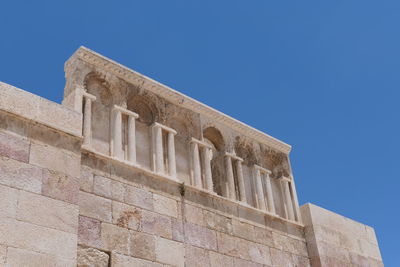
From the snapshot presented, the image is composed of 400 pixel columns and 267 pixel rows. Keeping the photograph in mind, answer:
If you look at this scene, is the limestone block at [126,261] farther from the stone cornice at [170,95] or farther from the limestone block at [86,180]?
the stone cornice at [170,95]

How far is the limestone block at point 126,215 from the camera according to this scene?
24.3 ft

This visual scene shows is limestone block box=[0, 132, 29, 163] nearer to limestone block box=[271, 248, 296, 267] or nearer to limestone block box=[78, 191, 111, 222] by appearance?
limestone block box=[78, 191, 111, 222]

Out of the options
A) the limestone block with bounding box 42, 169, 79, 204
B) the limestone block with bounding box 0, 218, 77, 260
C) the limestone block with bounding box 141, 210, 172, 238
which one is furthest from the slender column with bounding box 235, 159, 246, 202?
the limestone block with bounding box 0, 218, 77, 260

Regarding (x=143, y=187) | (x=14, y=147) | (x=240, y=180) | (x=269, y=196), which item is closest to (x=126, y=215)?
(x=143, y=187)

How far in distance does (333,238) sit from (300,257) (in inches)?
38.5

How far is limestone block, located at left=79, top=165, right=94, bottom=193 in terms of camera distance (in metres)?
7.28

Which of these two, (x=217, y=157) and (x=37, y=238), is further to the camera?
(x=217, y=157)

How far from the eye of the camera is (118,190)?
7.64 meters

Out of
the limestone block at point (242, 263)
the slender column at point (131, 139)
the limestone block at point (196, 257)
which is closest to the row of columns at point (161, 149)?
the slender column at point (131, 139)

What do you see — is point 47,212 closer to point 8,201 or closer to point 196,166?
point 8,201

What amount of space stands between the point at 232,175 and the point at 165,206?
6.40 feet

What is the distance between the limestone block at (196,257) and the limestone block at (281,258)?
1493mm

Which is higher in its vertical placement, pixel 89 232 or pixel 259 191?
pixel 259 191

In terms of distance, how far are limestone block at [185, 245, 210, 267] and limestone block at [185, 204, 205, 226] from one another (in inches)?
16.3
